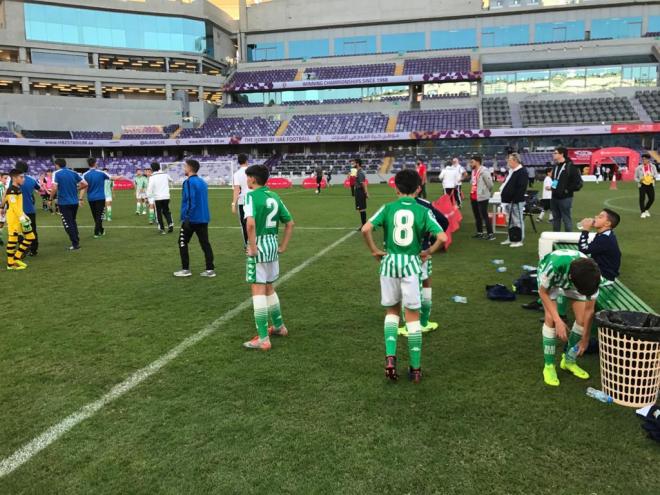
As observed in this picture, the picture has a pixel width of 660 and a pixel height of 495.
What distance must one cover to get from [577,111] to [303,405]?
51.9 meters

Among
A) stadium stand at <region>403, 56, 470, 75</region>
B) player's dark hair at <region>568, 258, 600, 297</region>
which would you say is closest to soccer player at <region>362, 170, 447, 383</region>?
player's dark hair at <region>568, 258, 600, 297</region>

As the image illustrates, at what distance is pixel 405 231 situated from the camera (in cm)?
416

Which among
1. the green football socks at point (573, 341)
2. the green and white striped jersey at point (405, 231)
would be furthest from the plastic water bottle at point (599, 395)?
the green and white striped jersey at point (405, 231)

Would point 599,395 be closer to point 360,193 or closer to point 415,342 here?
point 415,342

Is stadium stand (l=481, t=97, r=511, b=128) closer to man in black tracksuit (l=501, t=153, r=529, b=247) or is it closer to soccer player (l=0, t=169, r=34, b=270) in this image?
man in black tracksuit (l=501, t=153, r=529, b=247)

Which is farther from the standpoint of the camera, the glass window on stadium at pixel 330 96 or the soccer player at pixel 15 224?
the glass window on stadium at pixel 330 96

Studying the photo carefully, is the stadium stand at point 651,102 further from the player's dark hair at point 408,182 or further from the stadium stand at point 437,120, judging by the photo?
the player's dark hair at point 408,182

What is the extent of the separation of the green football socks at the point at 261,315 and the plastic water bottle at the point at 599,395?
10.0 feet

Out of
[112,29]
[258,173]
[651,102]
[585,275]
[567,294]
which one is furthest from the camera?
[112,29]

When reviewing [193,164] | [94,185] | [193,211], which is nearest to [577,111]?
[94,185]

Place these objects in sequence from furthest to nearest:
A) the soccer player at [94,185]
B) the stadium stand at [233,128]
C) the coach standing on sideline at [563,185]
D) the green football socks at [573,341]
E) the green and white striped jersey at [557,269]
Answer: the stadium stand at [233,128], the soccer player at [94,185], the coach standing on sideline at [563,185], the green football socks at [573,341], the green and white striped jersey at [557,269]

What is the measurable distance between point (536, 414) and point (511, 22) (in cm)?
6024

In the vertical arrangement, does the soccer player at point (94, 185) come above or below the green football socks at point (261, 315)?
above

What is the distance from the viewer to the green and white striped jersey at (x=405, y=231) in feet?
13.6
